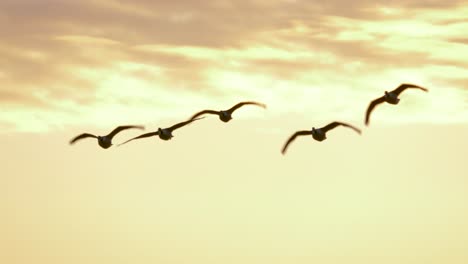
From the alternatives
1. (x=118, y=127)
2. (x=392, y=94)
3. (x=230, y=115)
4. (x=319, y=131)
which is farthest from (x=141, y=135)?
(x=392, y=94)

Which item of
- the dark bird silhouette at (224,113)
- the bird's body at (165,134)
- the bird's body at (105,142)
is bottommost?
the bird's body at (105,142)

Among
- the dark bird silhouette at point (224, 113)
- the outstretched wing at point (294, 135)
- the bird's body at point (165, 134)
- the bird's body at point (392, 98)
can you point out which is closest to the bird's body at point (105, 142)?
the bird's body at point (165, 134)

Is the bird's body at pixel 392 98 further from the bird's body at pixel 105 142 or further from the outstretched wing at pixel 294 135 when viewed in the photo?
the bird's body at pixel 105 142

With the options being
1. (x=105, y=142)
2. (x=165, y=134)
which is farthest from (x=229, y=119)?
(x=105, y=142)

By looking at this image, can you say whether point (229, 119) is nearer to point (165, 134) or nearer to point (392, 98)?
point (165, 134)

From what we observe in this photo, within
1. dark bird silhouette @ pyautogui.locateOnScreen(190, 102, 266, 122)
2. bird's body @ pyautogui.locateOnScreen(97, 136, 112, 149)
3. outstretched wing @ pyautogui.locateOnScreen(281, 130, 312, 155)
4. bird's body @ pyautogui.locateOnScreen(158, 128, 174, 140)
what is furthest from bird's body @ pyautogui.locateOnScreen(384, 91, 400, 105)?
bird's body @ pyautogui.locateOnScreen(97, 136, 112, 149)

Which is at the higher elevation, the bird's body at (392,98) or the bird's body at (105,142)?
the bird's body at (392,98)

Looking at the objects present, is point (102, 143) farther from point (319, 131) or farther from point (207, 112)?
point (319, 131)

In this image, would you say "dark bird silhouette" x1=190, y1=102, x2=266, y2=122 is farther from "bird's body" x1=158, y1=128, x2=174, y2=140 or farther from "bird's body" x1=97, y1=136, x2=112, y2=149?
"bird's body" x1=97, y1=136, x2=112, y2=149

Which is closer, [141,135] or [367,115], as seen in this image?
[367,115]

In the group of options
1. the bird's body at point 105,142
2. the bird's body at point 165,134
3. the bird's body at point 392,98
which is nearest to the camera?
the bird's body at point 392,98

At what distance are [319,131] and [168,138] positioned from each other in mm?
17669

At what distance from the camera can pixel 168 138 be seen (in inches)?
4560

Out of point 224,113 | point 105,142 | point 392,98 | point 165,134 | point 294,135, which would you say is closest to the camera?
point 392,98
